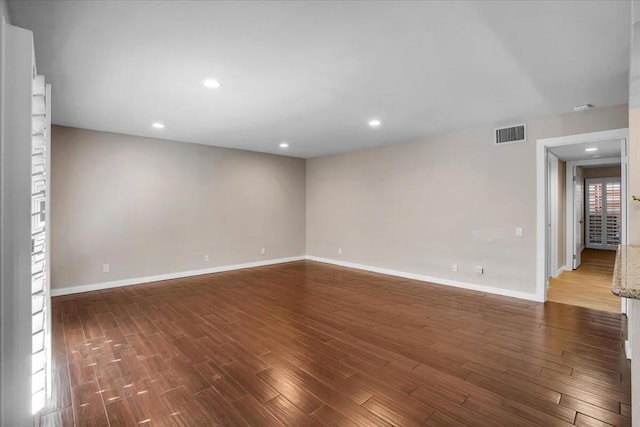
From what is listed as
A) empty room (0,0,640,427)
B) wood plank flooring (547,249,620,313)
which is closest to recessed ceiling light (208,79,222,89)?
empty room (0,0,640,427)

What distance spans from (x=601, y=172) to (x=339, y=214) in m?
7.91

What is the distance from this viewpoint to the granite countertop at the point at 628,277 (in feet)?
3.32

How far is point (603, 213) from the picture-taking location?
28.6 ft

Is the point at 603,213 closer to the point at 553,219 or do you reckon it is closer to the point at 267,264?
the point at 553,219

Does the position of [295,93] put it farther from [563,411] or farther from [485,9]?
[563,411]

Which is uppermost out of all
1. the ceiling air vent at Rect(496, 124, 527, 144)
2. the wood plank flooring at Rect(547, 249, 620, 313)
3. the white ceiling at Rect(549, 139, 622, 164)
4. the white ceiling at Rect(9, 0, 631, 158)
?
the white ceiling at Rect(9, 0, 631, 158)

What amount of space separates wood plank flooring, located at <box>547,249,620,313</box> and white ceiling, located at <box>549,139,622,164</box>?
220cm

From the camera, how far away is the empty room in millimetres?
1871

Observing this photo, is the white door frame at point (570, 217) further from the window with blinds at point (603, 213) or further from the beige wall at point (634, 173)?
the beige wall at point (634, 173)

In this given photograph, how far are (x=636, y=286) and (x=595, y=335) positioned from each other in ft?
9.34

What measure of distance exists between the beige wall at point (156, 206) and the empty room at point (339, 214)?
0.04 m

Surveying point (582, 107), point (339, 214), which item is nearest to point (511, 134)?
point (582, 107)

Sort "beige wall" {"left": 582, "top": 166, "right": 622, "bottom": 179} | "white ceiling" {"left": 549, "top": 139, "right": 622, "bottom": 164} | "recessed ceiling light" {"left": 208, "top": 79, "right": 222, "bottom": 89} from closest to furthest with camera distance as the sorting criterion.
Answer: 1. "recessed ceiling light" {"left": 208, "top": 79, "right": 222, "bottom": 89}
2. "white ceiling" {"left": 549, "top": 139, "right": 622, "bottom": 164}
3. "beige wall" {"left": 582, "top": 166, "right": 622, "bottom": 179}

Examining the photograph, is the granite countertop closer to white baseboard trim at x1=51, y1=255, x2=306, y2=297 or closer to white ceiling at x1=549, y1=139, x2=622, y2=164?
white ceiling at x1=549, y1=139, x2=622, y2=164
